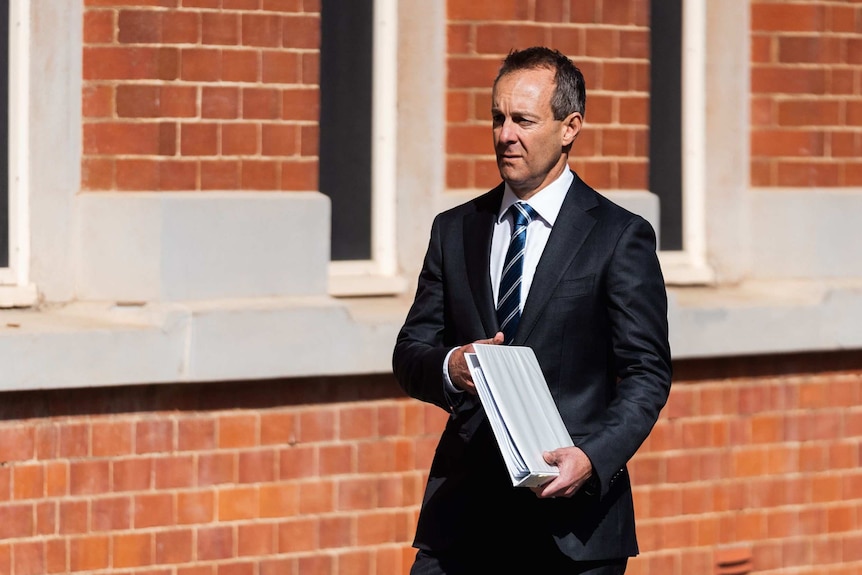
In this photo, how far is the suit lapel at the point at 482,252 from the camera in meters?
4.23

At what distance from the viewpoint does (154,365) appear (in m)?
5.91

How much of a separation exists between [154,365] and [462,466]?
6.21ft

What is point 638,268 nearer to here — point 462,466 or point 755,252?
point 462,466

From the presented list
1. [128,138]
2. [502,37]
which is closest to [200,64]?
[128,138]

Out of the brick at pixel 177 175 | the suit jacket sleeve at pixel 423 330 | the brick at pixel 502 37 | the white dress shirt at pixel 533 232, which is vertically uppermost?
the brick at pixel 502 37

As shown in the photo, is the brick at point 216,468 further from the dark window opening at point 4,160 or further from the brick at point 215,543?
the dark window opening at point 4,160

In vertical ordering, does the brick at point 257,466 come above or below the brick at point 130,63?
below

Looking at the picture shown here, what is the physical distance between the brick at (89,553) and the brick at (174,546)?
0.62 ft

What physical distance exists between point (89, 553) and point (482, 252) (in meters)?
2.32

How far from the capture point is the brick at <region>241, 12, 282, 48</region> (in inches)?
244

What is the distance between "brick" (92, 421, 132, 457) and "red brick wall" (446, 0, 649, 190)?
1642mm

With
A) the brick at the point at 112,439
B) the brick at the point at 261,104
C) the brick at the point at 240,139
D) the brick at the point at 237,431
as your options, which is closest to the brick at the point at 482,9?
the brick at the point at 261,104

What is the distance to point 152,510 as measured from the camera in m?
6.05

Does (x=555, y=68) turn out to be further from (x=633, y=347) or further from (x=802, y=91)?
(x=802, y=91)
